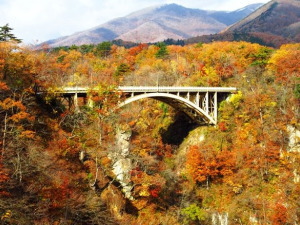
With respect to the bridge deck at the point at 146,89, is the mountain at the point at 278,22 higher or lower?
higher

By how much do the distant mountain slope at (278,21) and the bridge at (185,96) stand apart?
11541cm

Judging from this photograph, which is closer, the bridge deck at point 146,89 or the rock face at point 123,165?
the bridge deck at point 146,89

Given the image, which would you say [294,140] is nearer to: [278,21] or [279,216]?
[279,216]

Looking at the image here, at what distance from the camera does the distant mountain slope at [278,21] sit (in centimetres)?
13890

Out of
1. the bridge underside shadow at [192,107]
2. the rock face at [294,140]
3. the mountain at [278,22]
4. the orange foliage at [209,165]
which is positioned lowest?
the orange foliage at [209,165]

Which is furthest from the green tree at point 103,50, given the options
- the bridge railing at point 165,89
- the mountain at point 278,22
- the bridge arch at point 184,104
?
the mountain at point 278,22

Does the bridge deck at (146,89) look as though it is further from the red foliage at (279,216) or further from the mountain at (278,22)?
the mountain at (278,22)

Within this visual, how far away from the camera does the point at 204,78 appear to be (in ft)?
125

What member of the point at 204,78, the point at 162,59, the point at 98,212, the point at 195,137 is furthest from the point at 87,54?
the point at 98,212

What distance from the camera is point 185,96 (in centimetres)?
3259

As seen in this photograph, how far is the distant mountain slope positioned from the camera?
13890cm

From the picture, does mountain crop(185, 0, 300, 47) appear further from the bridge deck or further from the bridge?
the bridge deck

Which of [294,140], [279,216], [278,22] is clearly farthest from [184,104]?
[278,22]

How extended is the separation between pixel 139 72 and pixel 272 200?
27.6 meters
